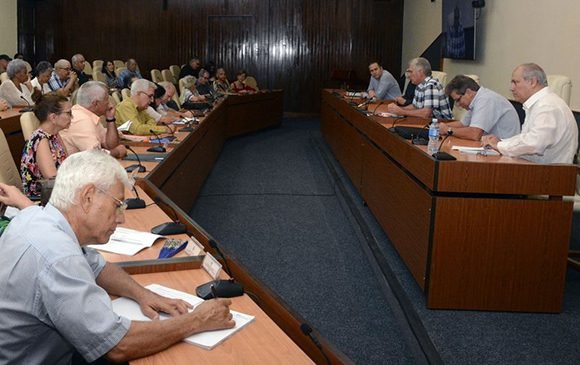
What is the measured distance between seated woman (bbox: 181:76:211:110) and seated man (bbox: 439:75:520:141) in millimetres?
4213

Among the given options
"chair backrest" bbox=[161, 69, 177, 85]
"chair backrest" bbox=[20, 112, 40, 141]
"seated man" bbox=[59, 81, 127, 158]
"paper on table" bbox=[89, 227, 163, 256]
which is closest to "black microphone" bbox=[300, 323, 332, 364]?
"paper on table" bbox=[89, 227, 163, 256]

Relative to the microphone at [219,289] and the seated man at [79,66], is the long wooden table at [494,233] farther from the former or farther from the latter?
the seated man at [79,66]

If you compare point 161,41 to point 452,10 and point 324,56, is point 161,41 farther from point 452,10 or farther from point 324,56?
point 452,10

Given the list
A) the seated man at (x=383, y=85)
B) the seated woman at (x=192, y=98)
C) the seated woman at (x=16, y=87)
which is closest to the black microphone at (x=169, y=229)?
the seated woman at (x=16, y=87)

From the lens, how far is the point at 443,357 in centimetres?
287

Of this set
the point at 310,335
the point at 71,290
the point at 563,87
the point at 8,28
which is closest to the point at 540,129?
the point at 563,87

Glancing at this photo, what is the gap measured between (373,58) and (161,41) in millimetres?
4491

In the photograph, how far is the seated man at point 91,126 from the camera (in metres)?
3.98

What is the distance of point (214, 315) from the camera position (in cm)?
159

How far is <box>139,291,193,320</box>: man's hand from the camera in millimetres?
1707

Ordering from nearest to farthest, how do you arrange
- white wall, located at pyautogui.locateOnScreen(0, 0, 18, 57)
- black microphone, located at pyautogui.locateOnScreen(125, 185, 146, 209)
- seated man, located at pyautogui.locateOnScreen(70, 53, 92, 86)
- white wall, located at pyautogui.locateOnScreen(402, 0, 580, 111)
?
black microphone, located at pyautogui.locateOnScreen(125, 185, 146, 209) < white wall, located at pyautogui.locateOnScreen(402, 0, 580, 111) < seated man, located at pyautogui.locateOnScreen(70, 53, 92, 86) < white wall, located at pyautogui.locateOnScreen(0, 0, 18, 57)

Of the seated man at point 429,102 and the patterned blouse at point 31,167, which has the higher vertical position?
the seated man at point 429,102

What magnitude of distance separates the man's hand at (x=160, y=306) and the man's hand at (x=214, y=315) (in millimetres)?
124

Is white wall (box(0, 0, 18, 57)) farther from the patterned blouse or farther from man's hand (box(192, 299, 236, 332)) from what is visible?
man's hand (box(192, 299, 236, 332))
